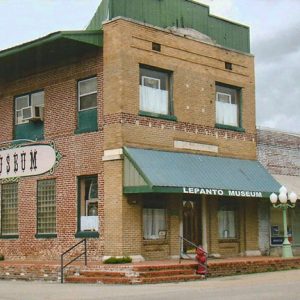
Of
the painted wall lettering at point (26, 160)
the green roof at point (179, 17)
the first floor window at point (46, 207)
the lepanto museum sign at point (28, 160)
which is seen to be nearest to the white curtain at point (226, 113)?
the green roof at point (179, 17)

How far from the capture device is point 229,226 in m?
27.3

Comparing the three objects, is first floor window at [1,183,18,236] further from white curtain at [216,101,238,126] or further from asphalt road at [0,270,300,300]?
white curtain at [216,101,238,126]

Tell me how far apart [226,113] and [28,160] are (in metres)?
8.17

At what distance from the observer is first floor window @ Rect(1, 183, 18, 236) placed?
27.8 metres

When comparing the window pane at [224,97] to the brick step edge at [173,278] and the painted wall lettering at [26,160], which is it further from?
the brick step edge at [173,278]

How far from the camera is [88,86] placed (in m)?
25.3

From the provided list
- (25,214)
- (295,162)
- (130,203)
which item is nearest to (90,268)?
(130,203)

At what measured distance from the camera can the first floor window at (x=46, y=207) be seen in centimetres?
2603

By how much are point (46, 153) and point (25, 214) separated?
8.60 ft

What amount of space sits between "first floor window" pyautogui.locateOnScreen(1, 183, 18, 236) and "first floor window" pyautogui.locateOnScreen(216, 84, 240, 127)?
8.74 m

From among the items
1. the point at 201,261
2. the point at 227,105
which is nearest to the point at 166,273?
the point at 201,261

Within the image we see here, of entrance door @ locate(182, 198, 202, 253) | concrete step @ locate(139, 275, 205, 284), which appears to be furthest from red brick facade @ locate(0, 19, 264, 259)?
concrete step @ locate(139, 275, 205, 284)

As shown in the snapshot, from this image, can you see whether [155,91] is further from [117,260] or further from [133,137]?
[117,260]

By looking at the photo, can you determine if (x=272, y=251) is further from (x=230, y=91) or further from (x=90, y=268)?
(x=90, y=268)
